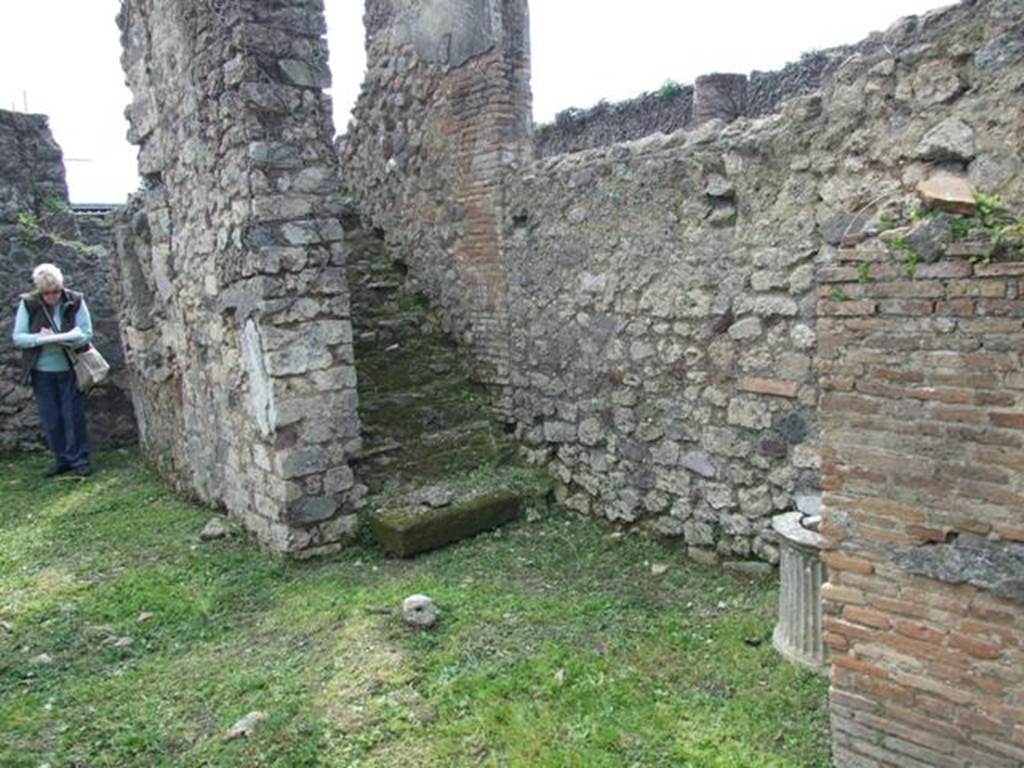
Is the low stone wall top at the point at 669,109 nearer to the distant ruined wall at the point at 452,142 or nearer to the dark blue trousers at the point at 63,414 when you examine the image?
the distant ruined wall at the point at 452,142

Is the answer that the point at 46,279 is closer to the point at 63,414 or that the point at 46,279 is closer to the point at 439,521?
the point at 63,414

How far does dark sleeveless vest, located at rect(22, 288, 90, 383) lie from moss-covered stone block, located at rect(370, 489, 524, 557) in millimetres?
4190

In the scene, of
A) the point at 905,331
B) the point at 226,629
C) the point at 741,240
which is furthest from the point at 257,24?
the point at 905,331

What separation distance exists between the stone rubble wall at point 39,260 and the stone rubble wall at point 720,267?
16.6ft

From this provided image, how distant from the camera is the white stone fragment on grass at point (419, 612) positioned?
173 inches

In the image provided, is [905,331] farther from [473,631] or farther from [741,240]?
[473,631]

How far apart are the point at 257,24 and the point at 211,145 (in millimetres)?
867

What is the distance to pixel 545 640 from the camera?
423 cm

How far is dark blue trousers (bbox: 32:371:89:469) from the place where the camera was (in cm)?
809

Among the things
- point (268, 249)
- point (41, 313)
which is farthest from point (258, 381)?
point (41, 313)

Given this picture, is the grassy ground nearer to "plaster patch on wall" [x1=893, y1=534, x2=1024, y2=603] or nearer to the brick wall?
the brick wall

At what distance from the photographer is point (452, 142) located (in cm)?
688

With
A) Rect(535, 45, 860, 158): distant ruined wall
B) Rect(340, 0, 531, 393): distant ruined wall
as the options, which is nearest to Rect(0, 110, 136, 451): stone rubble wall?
Rect(340, 0, 531, 393): distant ruined wall

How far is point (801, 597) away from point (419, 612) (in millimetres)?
1859
